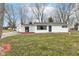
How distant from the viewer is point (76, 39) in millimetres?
3793

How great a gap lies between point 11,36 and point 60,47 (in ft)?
2.09

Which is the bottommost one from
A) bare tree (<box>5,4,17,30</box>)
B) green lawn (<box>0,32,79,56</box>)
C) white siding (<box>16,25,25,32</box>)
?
green lawn (<box>0,32,79,56</box>)

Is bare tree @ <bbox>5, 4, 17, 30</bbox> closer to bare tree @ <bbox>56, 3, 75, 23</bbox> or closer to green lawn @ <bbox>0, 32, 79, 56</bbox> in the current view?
green lawn @ <bbox>0, 32, 79, 56</bbox>

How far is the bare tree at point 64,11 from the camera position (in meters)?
3.80

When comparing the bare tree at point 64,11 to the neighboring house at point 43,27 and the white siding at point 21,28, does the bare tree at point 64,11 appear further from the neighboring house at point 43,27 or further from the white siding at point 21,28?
the white siding at point 21,28

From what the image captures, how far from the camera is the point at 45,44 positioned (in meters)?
3.79

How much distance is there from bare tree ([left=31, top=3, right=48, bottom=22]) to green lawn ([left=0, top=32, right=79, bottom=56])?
0.23m

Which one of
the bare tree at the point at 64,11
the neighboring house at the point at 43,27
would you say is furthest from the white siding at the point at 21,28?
the bare tree at the point at 64,11

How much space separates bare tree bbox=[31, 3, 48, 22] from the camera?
12.5 feet

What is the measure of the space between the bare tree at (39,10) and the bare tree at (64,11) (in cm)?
19

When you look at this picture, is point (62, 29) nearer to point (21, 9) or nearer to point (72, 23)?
point (72, 23)

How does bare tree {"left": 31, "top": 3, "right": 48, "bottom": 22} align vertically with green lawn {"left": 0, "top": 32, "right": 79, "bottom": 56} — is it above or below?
above

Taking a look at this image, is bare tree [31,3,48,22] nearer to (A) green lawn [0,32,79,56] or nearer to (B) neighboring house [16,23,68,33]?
(B) neighboring house [16,23,68,33]

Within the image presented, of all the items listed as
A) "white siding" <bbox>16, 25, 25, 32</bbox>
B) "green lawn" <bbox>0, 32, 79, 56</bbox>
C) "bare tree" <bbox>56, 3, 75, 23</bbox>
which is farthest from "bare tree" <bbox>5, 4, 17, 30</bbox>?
"bare tree" <bbox>56, 3, 75, 23</bbox>
